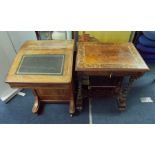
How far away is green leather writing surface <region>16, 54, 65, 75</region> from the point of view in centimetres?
101

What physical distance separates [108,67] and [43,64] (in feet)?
1.61

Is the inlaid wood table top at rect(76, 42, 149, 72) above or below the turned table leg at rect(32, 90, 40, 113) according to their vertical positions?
above

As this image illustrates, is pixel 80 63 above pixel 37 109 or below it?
above

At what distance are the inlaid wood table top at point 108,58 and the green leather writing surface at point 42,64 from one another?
0.47 ft

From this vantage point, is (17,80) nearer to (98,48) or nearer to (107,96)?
(98,48)

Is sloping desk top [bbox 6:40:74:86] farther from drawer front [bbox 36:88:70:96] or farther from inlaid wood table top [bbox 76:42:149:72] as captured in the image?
drawer front [bbox 36:88:70:96]

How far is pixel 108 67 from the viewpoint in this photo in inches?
40.4

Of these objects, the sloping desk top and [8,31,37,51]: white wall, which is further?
[8,31,37,51]: white wall

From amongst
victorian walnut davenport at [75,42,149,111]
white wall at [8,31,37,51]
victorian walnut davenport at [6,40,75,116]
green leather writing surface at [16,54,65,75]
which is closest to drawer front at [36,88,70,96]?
victorian walnut davenport at [6,40,75,116]

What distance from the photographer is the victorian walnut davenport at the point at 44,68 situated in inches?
37.7

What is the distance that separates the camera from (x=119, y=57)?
1.12 metres

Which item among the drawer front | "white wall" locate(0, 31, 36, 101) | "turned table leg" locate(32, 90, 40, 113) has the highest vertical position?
"white wall" locate(0, 31, 36, 101)
